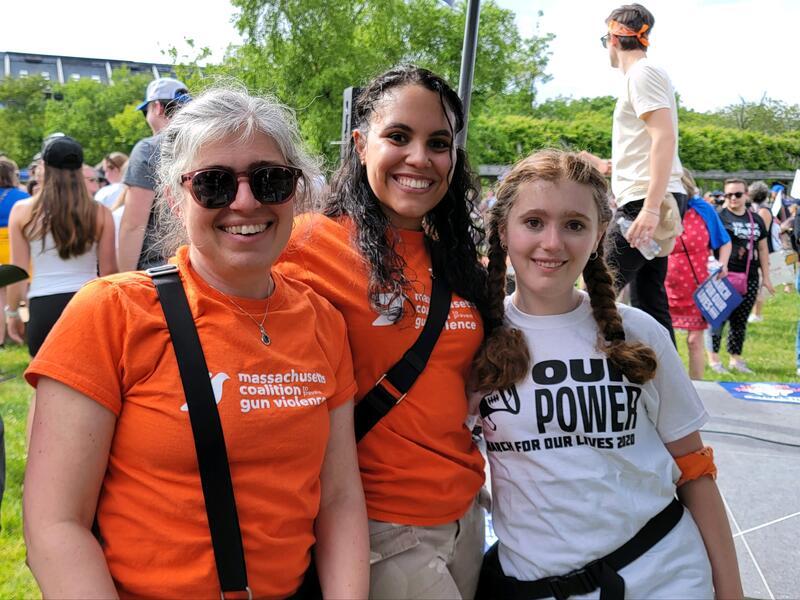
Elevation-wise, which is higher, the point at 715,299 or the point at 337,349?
the point at 337,349

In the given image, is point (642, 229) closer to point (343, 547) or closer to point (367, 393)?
point (367, 393)

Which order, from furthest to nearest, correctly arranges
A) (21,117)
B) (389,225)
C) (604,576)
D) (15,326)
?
(21,117) → (15,326) → (389,225) → (604,576)

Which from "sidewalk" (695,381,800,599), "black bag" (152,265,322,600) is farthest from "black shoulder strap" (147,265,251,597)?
"sidewalk" (695,381,800,599)

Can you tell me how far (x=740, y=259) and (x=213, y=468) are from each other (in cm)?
840

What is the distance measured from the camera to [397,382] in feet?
6.40

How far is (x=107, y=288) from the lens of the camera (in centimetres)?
151

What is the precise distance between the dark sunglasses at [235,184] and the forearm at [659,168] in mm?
2585

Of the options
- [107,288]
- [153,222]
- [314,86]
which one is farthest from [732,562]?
[314,86]

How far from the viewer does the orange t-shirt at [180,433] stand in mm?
1448

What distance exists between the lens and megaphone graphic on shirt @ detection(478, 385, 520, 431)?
201cm

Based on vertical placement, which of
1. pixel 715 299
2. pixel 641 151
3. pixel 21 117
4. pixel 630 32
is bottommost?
pixel 715 299

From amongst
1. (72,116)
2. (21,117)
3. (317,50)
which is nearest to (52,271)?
(317,50)

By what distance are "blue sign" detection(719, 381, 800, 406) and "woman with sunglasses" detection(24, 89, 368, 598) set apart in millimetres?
4883

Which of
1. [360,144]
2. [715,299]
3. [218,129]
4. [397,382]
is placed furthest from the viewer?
[715,299]
